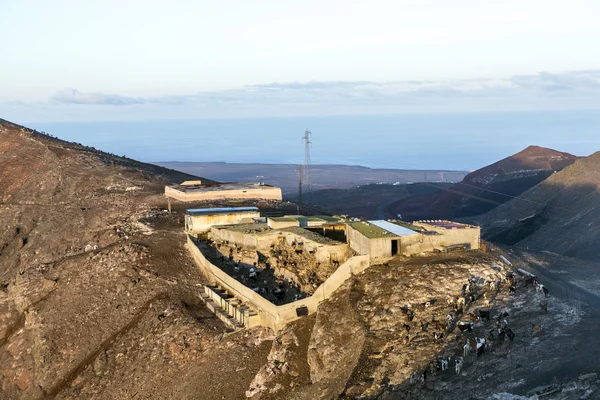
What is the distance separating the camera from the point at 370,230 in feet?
92.9

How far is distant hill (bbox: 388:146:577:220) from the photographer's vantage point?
76.6m

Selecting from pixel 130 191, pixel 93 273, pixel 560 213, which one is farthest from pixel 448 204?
pixel 93 273

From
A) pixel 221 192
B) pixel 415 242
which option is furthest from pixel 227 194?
pixel 415 242

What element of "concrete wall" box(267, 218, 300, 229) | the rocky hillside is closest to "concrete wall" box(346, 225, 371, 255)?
the rocky hillside

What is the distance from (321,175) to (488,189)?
89.7 meters

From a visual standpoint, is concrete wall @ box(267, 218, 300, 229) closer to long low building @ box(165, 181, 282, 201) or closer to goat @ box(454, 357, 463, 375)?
long low building @ box(165, 181, 282, 201)

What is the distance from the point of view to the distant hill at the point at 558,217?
158 ft

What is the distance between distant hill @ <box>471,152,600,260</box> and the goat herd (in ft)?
71.2

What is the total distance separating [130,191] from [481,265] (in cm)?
3060

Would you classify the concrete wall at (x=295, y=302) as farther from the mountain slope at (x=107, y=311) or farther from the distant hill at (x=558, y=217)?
the distant hill at (x=558, y=217)

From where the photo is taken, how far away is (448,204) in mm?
81250

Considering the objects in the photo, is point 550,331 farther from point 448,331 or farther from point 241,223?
point 241,223

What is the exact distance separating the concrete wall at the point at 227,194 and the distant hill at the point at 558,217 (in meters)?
18.7

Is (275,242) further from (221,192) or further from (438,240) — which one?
(221,192)
